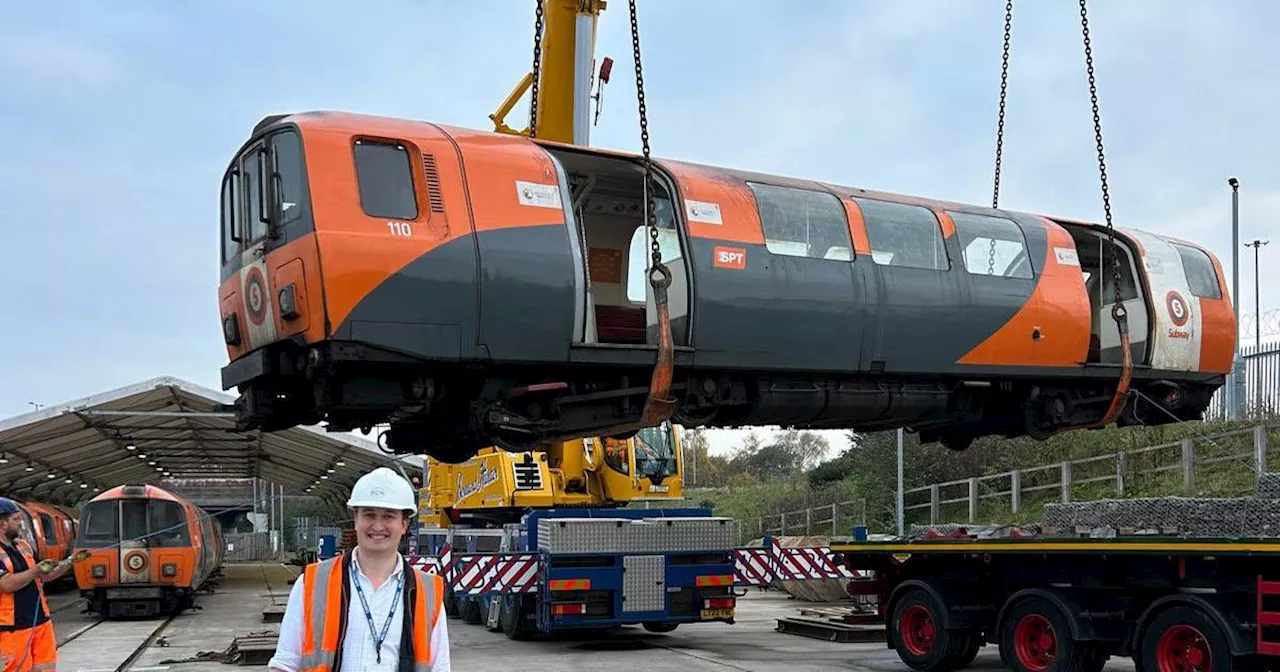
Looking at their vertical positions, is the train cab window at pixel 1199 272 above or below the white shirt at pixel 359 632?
above

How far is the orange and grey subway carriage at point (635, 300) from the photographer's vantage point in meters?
8.35

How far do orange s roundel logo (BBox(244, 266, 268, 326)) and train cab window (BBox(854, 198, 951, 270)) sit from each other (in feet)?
15.4

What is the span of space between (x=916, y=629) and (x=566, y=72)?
6.83 meters

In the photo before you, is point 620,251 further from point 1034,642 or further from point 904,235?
point 1034,642

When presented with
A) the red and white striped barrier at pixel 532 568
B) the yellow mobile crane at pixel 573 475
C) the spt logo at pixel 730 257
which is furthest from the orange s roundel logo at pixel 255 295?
the yellow mobile crane at pixel 573 475

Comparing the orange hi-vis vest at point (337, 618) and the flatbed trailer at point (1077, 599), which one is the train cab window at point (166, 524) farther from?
the orange hi-vis vest at point (337, 618)

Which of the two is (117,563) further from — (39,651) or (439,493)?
(39,651)

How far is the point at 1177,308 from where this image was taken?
1174 cm

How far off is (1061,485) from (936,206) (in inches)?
502

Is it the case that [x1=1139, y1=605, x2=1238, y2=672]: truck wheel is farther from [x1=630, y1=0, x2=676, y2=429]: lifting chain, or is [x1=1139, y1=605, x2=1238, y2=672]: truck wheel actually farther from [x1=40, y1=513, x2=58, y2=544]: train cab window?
[x1=40, y1=513, x2=58, y2=544]: train cab window

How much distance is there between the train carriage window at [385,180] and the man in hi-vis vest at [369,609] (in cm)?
476

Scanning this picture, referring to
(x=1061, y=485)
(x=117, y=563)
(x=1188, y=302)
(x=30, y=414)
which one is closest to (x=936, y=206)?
(x=1188, y=302)

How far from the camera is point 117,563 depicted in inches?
823

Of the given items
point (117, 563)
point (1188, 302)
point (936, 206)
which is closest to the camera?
point (936, 206)
